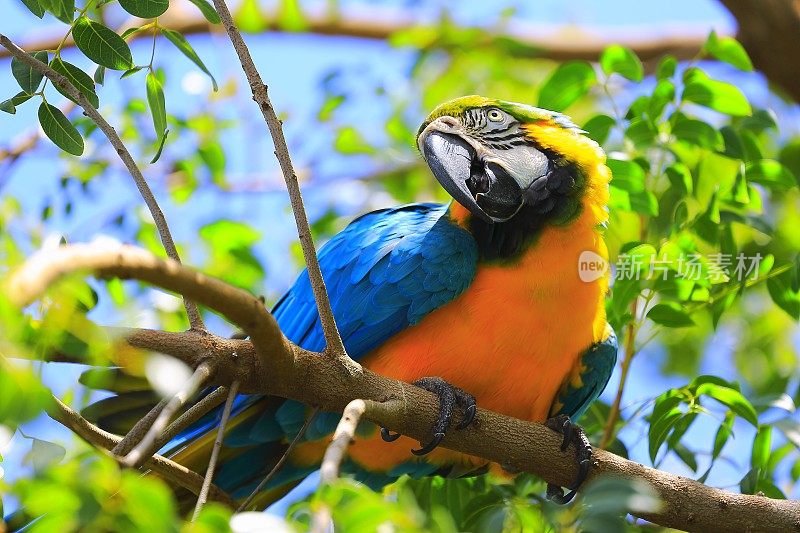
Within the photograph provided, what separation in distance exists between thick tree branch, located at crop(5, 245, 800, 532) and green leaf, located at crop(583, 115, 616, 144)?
37.6 inches

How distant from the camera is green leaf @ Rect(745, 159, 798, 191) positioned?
2752 millimetres

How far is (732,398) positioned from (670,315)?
12.6 inches

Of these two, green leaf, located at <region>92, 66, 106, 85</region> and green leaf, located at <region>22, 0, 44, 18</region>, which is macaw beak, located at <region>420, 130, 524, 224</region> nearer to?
green leaf, located at <region>92, 66, 106, 85</region>

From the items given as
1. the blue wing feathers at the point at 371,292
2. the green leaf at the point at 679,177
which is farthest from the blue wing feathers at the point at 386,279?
the green leaf at the point at 679,177

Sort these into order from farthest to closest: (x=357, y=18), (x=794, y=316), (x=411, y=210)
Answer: (x=357, y=18)
(x=411, y=210)
(x=794, y=316)

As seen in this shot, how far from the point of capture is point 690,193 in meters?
2.92

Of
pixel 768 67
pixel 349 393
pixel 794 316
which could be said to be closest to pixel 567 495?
pixel 794 316

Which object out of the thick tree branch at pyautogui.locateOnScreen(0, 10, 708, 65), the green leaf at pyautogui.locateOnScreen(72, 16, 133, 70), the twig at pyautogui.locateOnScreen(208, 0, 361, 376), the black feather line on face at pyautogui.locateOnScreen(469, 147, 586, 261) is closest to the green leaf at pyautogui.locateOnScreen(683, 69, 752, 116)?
the black feather line on face at pyautogui.locateOnScreen(469, 147, 586, 261)

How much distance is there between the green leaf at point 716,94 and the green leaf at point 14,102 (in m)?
1.91

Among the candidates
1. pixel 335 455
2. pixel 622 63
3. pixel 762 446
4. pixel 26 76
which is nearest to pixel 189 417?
pixel 335 455

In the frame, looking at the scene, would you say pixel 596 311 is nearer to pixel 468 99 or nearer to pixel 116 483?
pixel 468 99

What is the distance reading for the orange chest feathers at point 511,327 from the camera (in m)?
2.75

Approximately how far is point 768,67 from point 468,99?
1.79m

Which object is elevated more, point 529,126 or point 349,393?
point 529,126
